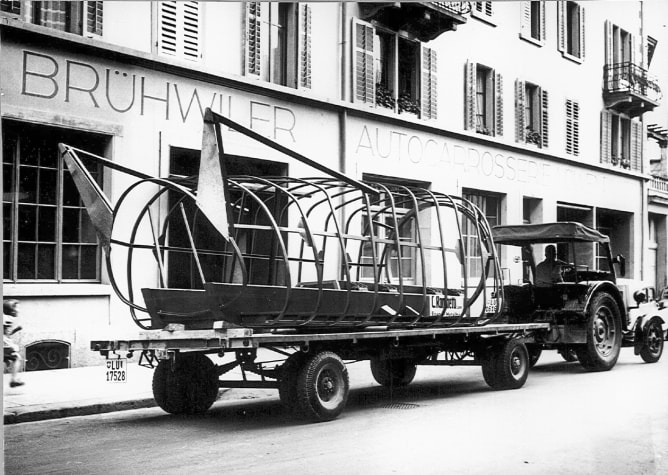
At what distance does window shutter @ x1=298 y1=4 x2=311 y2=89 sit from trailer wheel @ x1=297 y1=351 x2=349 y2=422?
3305 mm

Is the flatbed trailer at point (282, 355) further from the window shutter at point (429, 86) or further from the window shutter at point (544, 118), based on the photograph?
the window shutter at point (429, 86)

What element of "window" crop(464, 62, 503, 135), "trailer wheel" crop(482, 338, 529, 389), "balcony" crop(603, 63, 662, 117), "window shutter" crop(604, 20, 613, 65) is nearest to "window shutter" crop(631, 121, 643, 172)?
"balcony" crop(603, 63, 662, 117)

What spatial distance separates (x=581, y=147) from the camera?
34.2 ft

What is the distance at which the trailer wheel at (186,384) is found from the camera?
7.73 metres

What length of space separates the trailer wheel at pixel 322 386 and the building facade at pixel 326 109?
1690mm

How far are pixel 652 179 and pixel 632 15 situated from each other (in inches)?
135

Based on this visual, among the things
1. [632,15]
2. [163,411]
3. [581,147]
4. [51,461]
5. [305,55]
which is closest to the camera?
[51,461]

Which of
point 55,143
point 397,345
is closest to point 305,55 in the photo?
point 55,143

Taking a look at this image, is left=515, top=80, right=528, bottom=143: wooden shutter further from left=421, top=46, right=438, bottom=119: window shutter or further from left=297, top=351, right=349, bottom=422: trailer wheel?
left=297, top=351, right=349, bottom=422: trailer wheel

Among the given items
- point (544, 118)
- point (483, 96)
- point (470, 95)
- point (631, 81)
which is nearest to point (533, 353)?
point (544, 118)

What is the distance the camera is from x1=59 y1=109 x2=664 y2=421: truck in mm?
6843

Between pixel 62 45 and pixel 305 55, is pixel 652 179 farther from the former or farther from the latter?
pixel 62 45

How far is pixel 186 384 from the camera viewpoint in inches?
309

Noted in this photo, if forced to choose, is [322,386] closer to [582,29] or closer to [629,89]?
[582,29]
